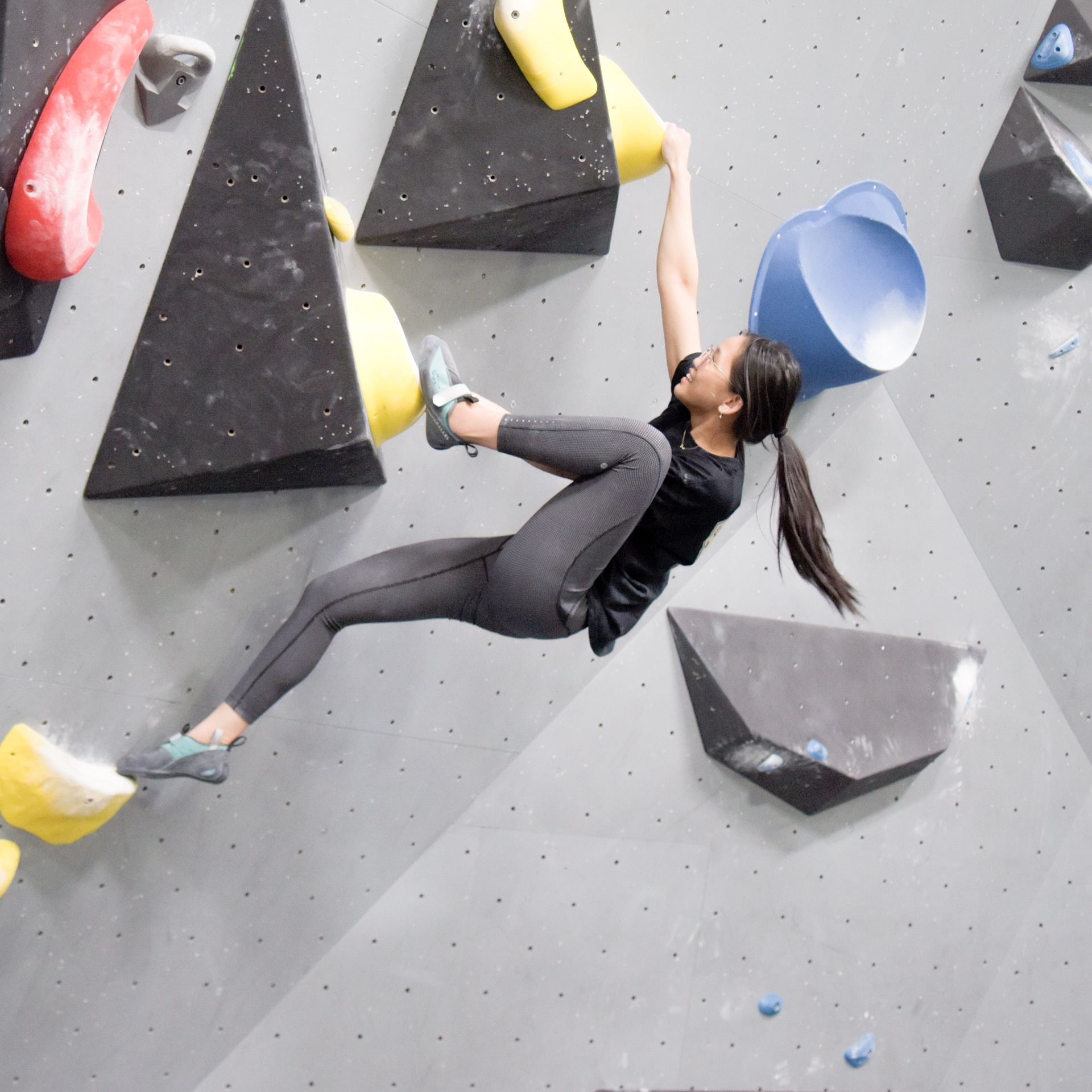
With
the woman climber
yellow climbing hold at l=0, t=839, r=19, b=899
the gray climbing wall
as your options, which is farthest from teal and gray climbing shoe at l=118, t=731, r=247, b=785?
yellow climbing hold at l=0, t=839, r=19, b=899

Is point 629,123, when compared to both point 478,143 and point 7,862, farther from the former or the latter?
point 7,862

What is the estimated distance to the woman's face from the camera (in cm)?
158

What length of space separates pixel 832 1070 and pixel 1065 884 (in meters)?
0.81

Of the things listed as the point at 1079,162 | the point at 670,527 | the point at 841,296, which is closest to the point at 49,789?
the point at 670,527

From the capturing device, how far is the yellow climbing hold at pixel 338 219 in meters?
1.67

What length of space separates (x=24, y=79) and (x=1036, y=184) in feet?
6.78

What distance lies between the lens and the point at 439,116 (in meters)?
1.79

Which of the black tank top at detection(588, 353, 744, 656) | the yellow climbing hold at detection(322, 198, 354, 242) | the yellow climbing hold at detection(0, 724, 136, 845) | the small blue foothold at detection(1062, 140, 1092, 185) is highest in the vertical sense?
the yellow climbing hold at detection(322, 198, 354, 242)

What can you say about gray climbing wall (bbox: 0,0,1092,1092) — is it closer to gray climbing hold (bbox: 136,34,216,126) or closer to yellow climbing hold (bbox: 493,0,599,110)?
gray climbing hold (bbox: 136,34,216,126)

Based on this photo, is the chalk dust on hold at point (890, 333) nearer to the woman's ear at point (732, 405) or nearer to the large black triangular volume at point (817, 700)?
the woman's ear at point (732, 405)

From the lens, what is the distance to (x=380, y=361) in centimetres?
169

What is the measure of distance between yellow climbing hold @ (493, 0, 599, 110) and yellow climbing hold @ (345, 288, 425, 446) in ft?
1.61

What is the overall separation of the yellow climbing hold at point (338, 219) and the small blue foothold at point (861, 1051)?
2281 millimetres

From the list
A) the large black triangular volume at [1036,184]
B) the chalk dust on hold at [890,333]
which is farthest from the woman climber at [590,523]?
the large black triangular volume at [1036,184]
